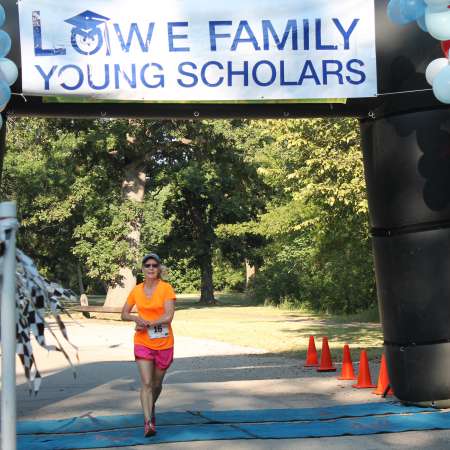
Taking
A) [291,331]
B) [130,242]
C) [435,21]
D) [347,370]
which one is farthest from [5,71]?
[130,242]

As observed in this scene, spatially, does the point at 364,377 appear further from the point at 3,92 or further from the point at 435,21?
the point at 3,92

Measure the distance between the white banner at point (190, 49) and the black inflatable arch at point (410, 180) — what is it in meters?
0.33

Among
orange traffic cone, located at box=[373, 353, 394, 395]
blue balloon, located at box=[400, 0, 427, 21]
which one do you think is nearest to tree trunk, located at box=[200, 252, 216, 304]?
orange traffic cone, located at box=[373, 353, 394, 395]

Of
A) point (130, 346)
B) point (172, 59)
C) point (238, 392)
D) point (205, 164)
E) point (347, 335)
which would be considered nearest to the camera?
point (172, 59)

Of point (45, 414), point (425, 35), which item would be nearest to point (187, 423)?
point (45, 414)

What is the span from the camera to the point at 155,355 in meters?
8.13

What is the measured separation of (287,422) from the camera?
28.7 feet

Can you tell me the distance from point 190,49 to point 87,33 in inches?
41.4

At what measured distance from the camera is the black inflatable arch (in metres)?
9.33

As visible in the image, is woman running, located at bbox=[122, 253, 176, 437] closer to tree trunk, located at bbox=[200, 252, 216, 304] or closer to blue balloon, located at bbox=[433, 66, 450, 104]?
blue balloon, located at bbox=[433, 66, 450, 104]

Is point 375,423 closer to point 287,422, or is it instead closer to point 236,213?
point 287,422

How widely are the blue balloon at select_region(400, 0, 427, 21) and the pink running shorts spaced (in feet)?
12.3

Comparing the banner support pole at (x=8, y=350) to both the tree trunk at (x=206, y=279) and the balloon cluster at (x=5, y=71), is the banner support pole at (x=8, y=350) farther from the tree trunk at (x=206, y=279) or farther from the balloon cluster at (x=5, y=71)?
the tree trunk at (x=206, y=279)

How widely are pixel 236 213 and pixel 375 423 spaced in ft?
A: 120
